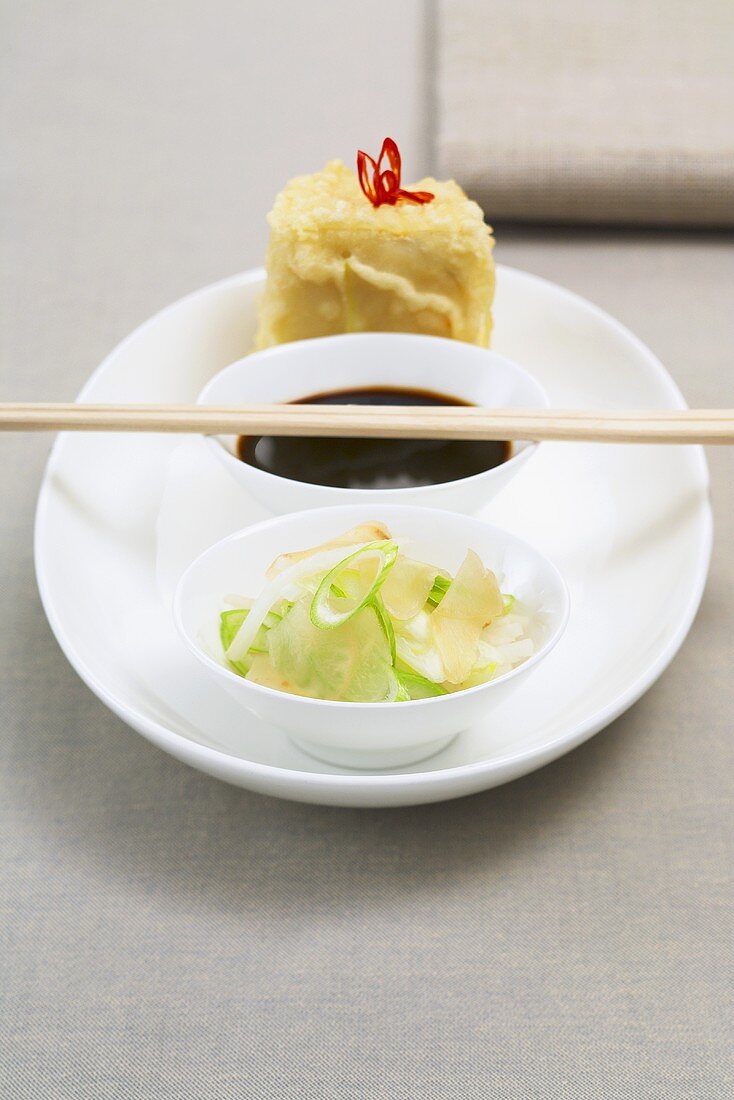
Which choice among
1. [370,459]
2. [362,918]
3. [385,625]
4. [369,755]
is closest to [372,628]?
[385,625]

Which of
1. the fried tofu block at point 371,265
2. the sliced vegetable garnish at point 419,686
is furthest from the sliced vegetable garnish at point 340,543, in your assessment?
the fried tofu block at point 371,265

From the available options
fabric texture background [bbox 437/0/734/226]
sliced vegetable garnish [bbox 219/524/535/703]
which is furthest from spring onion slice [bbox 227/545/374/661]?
fabric texture background [bbox 437/0/734/226]

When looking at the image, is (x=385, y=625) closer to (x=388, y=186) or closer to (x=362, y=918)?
(x=362, y=918)

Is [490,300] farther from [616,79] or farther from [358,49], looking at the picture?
[358,49]

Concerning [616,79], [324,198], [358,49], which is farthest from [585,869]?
[358,49]

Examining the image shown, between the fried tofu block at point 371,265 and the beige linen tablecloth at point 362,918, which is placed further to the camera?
the fried tofu block at point 371,265

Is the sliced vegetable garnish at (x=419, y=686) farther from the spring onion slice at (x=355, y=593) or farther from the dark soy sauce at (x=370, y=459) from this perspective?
the dark soy sauce at (x=370, y=459)
